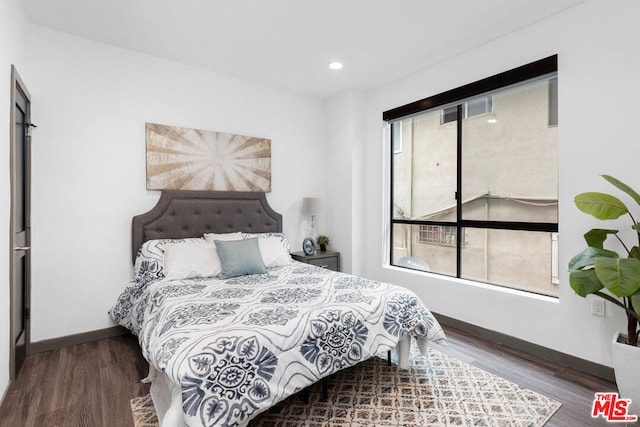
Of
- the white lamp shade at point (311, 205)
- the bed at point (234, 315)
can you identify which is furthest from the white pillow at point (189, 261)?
the white lamp shade at point (311, 205)

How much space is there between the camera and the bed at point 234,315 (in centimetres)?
153

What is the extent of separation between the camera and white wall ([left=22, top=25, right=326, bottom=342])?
2.81m

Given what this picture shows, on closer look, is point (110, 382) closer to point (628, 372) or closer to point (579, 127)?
point (628, 372)

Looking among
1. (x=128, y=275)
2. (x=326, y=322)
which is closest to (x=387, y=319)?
(x=326, y=322)

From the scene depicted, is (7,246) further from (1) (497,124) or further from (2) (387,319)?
(1) (497,124)

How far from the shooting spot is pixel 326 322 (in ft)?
6.36

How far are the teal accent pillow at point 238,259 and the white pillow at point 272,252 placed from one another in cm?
23

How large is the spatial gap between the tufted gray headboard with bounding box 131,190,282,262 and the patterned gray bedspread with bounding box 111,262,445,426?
25.6 inches

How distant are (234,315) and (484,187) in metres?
2.62

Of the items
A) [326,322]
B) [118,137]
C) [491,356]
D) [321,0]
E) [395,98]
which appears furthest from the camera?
[395,98]

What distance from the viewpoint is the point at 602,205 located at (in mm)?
2064

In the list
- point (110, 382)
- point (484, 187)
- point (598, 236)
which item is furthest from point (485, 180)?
point (110, 382)

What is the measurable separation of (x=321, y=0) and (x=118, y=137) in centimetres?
217

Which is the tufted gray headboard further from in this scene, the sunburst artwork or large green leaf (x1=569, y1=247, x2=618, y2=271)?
large green leaf (x1=569, y1=247, x2=618, y2=271)
